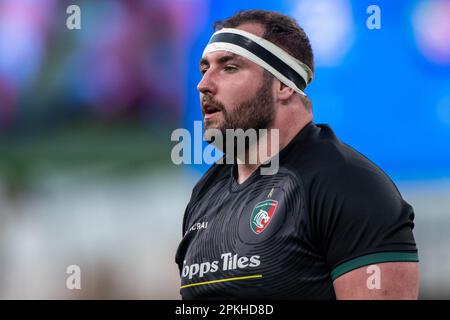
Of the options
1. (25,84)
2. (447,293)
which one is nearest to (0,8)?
(25,84)

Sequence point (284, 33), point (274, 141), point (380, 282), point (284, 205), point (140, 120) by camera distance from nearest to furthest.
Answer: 1. point (380, 282)
2. point (284, 205)
3. point (274, 141)
4. point (284, 33)
5. point (140, 120)

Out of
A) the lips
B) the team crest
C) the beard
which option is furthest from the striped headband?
the team crest

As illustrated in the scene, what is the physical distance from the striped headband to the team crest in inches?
22.3

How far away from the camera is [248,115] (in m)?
2.71

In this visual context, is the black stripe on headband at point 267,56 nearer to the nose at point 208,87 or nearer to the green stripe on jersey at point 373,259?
the nose at point 208,87

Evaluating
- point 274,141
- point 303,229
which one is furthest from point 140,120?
point 303,229

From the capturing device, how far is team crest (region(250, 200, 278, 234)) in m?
2.43

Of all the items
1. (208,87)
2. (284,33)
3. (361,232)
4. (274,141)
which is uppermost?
(284,33)

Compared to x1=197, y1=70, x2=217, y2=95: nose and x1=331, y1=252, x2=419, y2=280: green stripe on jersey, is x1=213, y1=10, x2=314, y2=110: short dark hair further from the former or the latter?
x1=331, y1=252, x2=419, y2=280: green stripe on jersey

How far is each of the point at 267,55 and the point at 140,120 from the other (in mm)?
4108

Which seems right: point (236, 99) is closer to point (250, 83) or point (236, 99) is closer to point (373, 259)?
point (250, 83)

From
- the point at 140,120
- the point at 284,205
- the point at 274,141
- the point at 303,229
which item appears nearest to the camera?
the point at 303,229

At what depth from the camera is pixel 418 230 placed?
5805 millimetres
